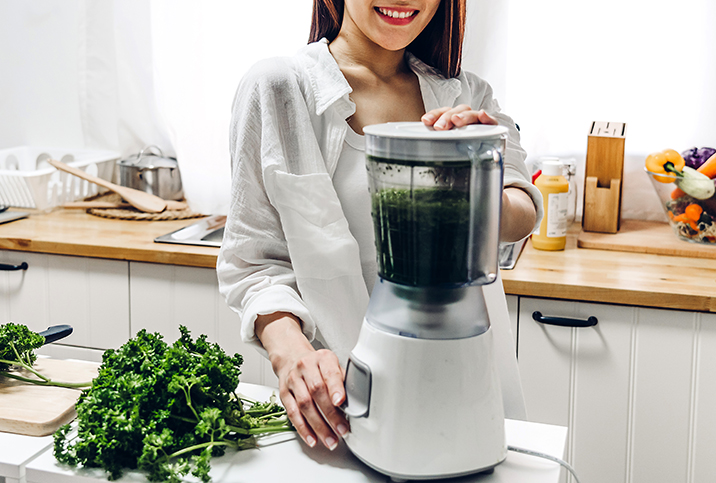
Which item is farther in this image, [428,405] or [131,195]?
[131,195]

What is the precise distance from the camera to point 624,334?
4.95 ft

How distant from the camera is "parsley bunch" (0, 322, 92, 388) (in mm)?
959

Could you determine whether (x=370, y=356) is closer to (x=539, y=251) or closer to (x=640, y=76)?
(x=539, y=251)

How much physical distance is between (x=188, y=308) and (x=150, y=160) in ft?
2.26

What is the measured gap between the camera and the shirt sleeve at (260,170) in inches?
39.6

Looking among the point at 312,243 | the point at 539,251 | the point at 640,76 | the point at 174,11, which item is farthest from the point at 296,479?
the point at 174,11

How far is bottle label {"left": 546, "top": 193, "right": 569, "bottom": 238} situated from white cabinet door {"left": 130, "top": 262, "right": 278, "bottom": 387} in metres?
0.75

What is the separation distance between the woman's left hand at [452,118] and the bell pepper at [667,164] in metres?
1.18

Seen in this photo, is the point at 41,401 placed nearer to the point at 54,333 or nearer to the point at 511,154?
the point at 54,333

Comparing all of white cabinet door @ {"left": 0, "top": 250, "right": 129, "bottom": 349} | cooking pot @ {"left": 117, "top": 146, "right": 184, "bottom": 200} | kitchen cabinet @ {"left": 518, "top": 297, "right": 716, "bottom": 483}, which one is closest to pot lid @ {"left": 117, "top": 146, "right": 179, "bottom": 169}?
cooking pot @ {"left": 117, "top": 146, "right": 184, "bottom": 200}

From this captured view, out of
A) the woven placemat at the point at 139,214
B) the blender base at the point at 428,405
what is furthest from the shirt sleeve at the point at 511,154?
the woven placemat at the point at 139,214

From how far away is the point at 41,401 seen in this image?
908mm

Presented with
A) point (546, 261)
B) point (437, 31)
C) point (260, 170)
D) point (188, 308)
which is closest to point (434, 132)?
point (260, 170)

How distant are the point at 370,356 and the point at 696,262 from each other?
1241 mm
